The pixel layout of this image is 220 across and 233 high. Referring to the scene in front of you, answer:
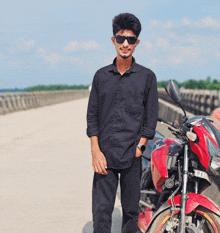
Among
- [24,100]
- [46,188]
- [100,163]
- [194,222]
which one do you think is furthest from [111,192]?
[24,100]

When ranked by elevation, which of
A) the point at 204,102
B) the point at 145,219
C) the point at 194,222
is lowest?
the point at 204,102

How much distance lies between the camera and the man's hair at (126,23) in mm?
3234

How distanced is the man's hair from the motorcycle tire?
54.0 inches

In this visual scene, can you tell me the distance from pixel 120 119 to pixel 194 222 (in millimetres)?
942

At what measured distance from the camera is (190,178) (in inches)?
135

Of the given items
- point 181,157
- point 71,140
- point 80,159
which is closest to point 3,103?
point 71,140

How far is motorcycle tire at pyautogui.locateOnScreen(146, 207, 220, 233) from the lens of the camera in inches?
125

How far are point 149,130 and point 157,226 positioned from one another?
0.74m

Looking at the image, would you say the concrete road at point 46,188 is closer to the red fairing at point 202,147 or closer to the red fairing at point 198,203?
the red fairing at point 198,203

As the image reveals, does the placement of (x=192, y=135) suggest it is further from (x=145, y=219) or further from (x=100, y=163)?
(x=145, y=219)

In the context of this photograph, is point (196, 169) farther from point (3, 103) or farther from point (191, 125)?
point (3, 103)

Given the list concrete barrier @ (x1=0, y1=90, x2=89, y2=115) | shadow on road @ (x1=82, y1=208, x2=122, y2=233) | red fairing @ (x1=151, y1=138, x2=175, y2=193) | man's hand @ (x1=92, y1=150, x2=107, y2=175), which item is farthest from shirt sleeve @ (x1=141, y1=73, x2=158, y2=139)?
concrete barrier @ (x1=0, y1=90, x2=89, y2=115)

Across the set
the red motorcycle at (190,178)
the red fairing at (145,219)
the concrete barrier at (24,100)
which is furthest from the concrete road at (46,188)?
the concrete barrier at (24,100)

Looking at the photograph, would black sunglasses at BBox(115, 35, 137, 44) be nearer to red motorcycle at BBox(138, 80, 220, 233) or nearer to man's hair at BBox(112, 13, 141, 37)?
man's hair at BBox(112, 13, 141, 37)
